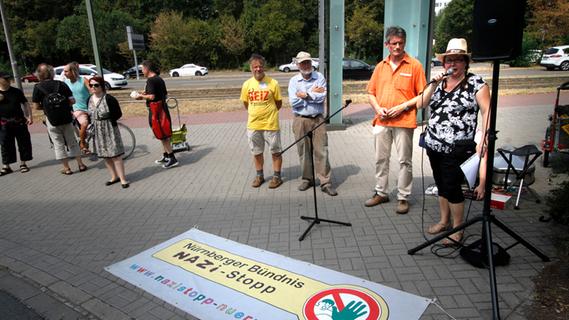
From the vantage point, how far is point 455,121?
3.59 m

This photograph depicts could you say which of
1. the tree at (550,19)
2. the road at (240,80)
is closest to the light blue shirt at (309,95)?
the road at (240,80)

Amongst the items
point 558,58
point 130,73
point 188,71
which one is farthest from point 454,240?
point 130,73

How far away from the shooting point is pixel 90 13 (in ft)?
32.8

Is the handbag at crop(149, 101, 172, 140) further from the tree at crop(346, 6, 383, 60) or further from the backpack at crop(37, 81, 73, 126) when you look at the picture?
the tree at crop(346, 6, 383, 60)

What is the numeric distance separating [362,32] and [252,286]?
158ft

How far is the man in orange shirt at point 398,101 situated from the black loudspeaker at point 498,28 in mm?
1292

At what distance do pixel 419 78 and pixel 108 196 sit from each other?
4618 mm

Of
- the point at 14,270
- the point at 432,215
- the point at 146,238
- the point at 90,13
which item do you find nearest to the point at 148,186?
the point at 146,238

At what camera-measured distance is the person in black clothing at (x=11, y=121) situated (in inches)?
276

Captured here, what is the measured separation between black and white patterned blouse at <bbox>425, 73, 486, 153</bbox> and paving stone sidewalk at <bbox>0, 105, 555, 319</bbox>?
42.7 inches

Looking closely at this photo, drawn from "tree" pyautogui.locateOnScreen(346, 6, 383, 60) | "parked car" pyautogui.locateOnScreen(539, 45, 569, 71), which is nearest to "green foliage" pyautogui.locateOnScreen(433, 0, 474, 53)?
"tree" pyautogui.locateOnScreen(346, 6, 383, 60)

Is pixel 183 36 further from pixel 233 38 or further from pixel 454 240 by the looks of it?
pixel 454 240

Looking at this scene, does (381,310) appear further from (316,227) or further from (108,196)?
(108,196)

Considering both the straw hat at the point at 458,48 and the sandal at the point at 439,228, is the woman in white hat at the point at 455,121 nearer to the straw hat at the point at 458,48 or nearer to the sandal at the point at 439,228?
the straw hat at the point at 458,48
